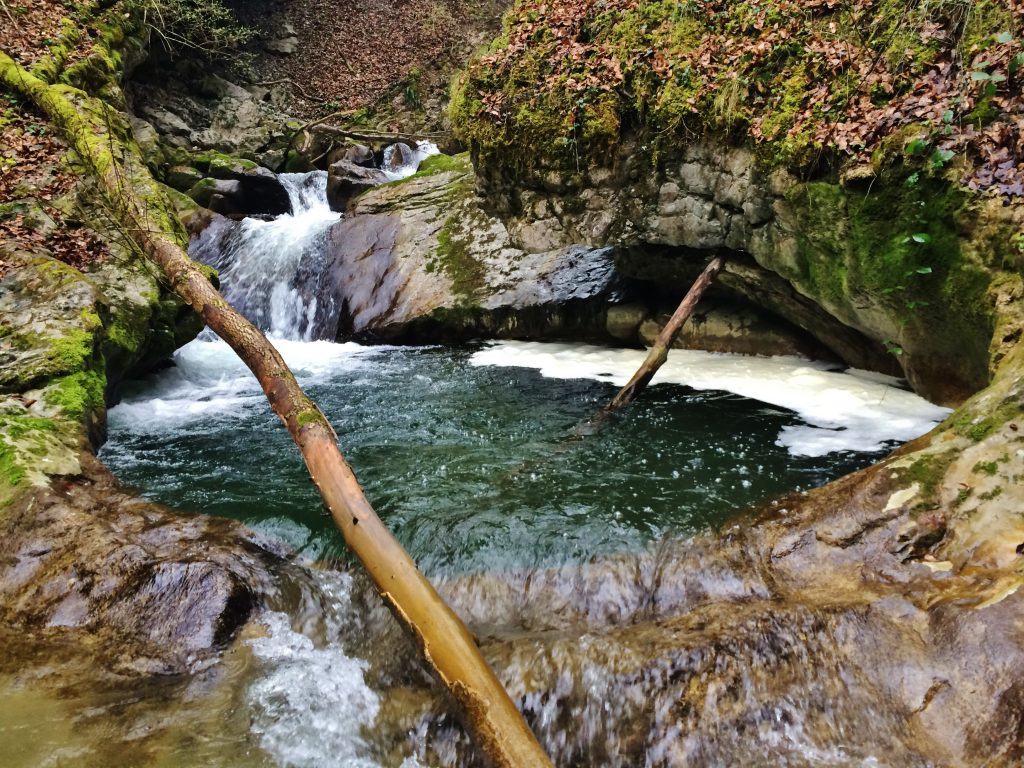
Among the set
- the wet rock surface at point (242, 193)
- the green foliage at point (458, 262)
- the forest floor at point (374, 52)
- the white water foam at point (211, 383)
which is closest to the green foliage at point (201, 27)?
the forest floor at point (374, 52)

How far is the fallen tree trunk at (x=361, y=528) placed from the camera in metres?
2.37

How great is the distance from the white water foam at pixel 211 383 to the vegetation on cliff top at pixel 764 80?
159 inches

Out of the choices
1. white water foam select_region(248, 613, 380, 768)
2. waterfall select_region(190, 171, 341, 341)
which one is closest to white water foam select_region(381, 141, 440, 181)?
waterfall select_region(190, 171, 341, 341)

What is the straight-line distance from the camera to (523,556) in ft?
12.6

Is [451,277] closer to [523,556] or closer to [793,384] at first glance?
[793,384]

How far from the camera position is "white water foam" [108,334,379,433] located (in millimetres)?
7125

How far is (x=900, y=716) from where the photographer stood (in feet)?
7.85

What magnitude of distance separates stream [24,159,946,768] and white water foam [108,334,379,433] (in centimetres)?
6

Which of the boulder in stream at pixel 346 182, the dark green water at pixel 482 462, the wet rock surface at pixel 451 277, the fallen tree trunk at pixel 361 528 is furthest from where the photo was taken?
the boulder in stream at pixel 346 182

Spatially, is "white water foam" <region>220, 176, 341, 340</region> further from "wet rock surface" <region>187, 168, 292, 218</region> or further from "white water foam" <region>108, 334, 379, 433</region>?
"wet rock surface" <region>187, 168, 292, 218</region>

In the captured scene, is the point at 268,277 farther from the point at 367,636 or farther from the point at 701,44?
the point at 367,636

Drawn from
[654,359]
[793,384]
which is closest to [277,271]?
[654,359]

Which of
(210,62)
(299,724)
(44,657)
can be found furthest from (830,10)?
(210,62)

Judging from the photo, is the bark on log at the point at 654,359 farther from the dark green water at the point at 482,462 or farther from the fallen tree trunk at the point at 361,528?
the fallen tree trunk at the point at 361,528
